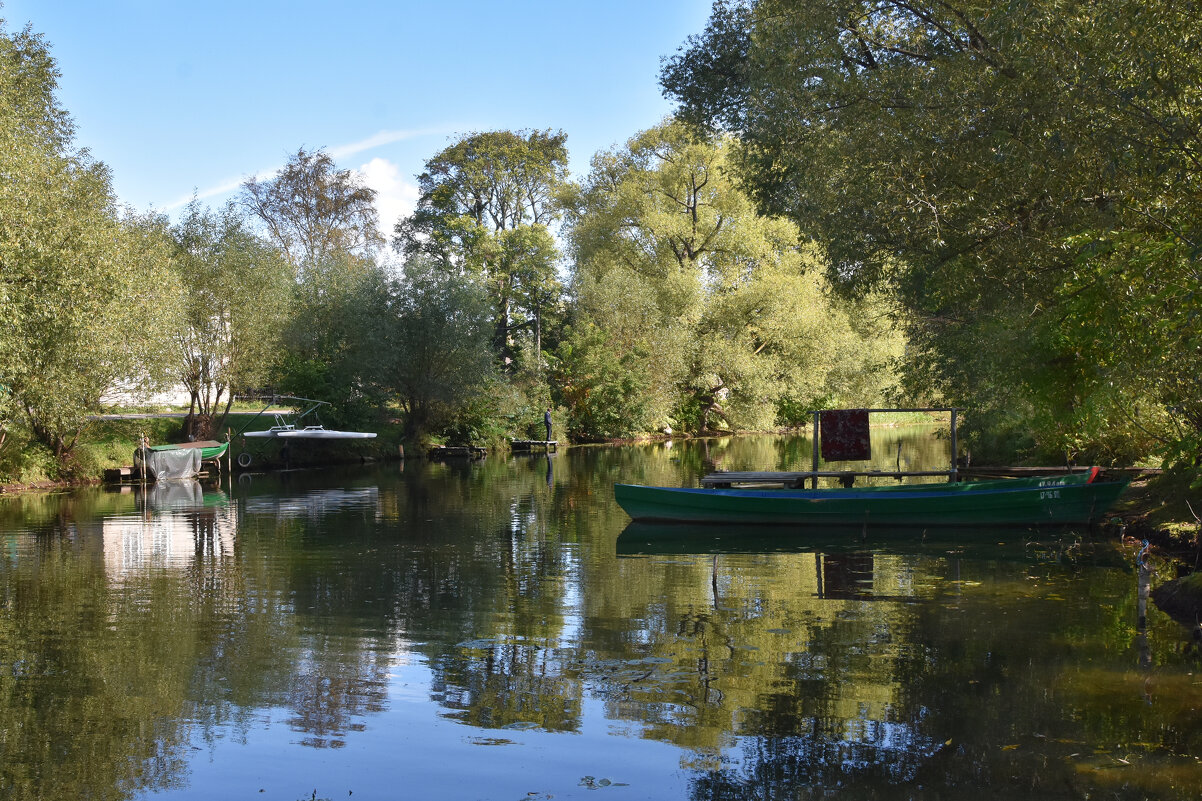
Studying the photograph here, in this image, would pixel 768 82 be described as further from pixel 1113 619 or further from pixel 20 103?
pixel 20 103

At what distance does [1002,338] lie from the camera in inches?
666

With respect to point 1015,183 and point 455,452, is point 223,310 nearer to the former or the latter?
point 455,452

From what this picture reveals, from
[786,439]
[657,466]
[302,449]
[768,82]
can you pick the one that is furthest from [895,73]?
[786,439]

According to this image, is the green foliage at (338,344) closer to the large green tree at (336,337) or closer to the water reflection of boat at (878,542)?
the large green tree at (336,337)

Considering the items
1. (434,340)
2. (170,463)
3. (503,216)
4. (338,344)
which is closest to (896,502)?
(170,463)

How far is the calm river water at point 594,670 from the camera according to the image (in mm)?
7270

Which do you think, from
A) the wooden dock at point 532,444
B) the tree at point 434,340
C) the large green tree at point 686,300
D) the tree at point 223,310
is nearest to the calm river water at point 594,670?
the tree at point 223,310

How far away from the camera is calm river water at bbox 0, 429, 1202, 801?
727cm

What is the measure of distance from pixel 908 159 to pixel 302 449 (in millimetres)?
29258

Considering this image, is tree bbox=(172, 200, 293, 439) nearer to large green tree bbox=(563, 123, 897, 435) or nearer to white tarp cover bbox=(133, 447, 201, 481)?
white tarp cover bbox=(133, 447, 201, 481)

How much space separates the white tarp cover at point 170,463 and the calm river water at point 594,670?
13715mm

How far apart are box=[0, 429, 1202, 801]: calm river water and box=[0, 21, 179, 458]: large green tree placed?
29.3ft

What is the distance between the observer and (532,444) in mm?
46719

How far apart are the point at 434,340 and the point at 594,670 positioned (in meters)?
33.1
